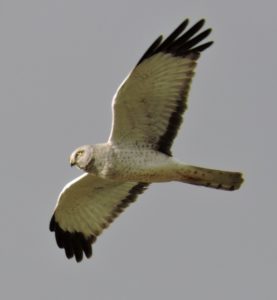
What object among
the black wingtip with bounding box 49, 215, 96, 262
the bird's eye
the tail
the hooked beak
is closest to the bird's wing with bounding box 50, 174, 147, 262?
the black wingtip with bounding box 49, 215, 96, 262

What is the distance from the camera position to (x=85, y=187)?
15359mm

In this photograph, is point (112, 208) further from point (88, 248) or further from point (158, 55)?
point (158, 55)

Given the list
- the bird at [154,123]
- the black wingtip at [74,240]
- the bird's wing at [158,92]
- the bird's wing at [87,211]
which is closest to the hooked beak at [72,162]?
the bird at [154,123]

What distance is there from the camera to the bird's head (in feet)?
46.0

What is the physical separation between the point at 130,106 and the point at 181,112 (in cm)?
74

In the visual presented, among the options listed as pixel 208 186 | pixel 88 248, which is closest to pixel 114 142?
pixel 208 186

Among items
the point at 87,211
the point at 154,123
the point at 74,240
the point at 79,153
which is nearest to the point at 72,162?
the point at 79,153

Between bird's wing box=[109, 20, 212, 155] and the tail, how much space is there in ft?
1.51

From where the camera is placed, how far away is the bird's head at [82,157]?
14.0 m

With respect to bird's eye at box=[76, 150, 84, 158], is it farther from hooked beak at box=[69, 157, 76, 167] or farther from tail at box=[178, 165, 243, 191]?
tail at box=[178, 165, 243, 191]

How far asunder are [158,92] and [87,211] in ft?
8.72

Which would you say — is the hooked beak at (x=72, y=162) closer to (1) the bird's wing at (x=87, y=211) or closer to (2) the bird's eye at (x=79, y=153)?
(2) the bird's eye at (x=79, y=153)

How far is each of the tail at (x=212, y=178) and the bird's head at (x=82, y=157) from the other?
4.01 ft

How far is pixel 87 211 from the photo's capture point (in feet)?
51.8
